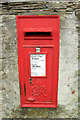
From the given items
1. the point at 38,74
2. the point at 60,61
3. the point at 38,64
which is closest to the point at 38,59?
the point at 38,64

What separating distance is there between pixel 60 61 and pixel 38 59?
41cm

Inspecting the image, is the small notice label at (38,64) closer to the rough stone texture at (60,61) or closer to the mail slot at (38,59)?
the mail slot at (38,59)

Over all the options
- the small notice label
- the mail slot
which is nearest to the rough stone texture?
the mail slot

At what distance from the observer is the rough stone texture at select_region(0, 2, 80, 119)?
1754 millimetres

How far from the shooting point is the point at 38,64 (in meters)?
1.75

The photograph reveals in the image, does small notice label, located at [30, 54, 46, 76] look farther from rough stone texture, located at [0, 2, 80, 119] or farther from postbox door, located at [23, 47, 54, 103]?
rough stone texture, located at [0, 2, 80, 119]

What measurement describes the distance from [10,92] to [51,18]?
1.49 metres

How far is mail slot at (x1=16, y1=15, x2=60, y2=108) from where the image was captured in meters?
1.67

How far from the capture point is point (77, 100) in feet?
6.50

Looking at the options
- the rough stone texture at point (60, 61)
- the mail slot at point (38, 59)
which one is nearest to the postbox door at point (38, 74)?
the mail slot at point (38, 59)

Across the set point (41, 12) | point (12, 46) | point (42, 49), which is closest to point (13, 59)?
point (12, 46)

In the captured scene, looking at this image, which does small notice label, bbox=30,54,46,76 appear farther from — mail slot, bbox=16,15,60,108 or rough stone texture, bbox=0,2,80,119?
rough stone texture, bbox=0,2,80,119

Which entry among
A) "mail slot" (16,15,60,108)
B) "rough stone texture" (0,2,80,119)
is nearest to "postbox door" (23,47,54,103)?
"mail slot" (16,15,60,108)

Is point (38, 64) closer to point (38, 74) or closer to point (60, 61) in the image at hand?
point (38, 74)
